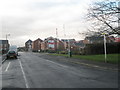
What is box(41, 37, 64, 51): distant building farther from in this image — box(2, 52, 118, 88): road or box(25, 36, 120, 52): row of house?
box(2, 52, 118, 88): road

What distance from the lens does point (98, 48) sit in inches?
1421

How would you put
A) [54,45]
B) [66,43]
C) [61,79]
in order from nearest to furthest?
[61,79]
[54,45]
[66,43]

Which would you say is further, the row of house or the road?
the row of house

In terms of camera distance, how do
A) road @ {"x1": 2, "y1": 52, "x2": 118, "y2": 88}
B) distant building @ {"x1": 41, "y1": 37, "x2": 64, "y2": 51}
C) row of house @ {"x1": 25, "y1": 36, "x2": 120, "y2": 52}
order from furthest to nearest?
distant building @ {"x1": 41, "y1": 37, "x2": 64, "y2": 51} < row of house @ {"x1": 25, "y1": 36, "x2": 120, "y2": 52} < road @ {"x1": 2, "y1": 52, "x2": 118, "y2": 88}

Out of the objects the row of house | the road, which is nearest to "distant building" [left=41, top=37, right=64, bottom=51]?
the row of house

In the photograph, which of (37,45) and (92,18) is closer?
(92,18)

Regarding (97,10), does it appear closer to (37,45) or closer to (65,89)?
(65,89)

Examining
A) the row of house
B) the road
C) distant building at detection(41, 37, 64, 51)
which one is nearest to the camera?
the road

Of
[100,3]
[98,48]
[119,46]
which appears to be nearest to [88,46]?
[98,48]

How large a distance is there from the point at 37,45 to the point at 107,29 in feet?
416

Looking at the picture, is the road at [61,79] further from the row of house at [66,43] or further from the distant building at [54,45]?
the distant building at [54,45]

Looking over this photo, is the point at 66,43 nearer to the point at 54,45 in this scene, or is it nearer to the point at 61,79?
the point at 54,45

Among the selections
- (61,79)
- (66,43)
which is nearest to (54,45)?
(66,43)

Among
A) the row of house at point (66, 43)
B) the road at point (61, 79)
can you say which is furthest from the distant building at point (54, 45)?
the road at point (61, 79)
